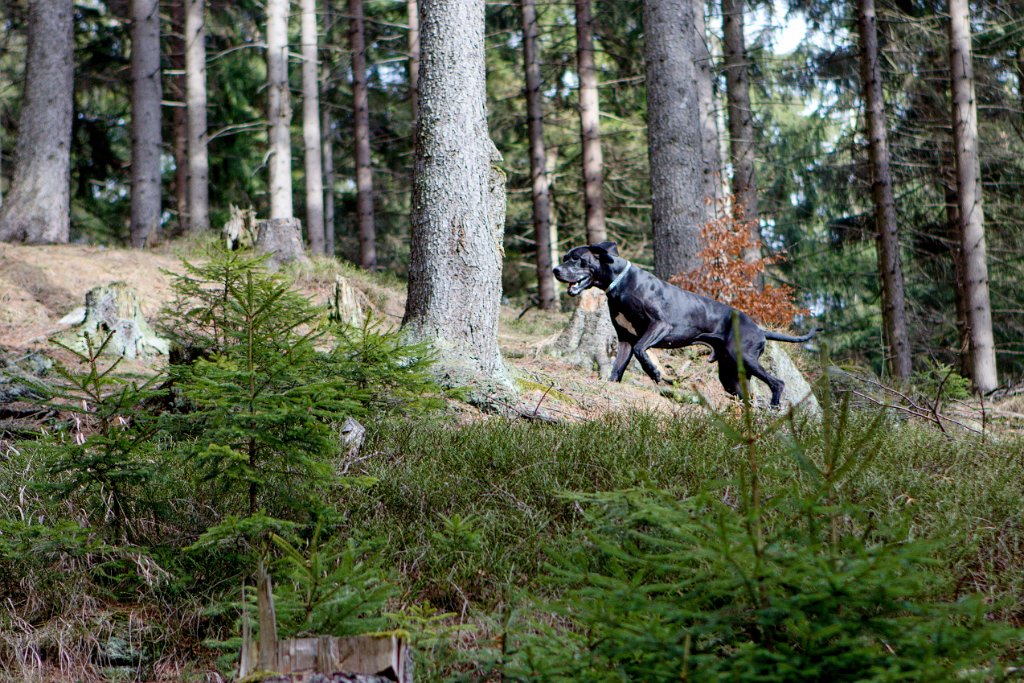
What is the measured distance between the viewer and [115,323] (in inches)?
414

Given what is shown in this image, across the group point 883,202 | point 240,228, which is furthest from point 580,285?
point 883,202

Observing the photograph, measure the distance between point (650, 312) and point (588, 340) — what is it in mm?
3061

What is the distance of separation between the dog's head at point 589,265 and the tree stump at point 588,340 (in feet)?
9.47

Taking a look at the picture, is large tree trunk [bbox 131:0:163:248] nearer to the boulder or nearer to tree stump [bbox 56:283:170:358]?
tree stump [bbox 56:283:170:358]

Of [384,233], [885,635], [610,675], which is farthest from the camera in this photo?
[384,233]

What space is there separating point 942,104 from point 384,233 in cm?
2000

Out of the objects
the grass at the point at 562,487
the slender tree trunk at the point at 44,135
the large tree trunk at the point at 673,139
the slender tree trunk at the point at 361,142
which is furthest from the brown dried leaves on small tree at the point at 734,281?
the slender tree trunk at the point at 361,142

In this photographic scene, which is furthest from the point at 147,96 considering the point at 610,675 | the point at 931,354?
the point at 610,675

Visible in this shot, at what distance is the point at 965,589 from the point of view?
13.4 ft

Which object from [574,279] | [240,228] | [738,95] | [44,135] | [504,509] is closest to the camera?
[504,509]

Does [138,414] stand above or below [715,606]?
above

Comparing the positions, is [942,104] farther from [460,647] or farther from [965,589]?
[460,647]

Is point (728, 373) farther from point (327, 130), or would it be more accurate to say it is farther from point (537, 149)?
point (327, 130)

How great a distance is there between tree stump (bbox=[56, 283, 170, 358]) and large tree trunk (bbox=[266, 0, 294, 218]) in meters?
8.10
